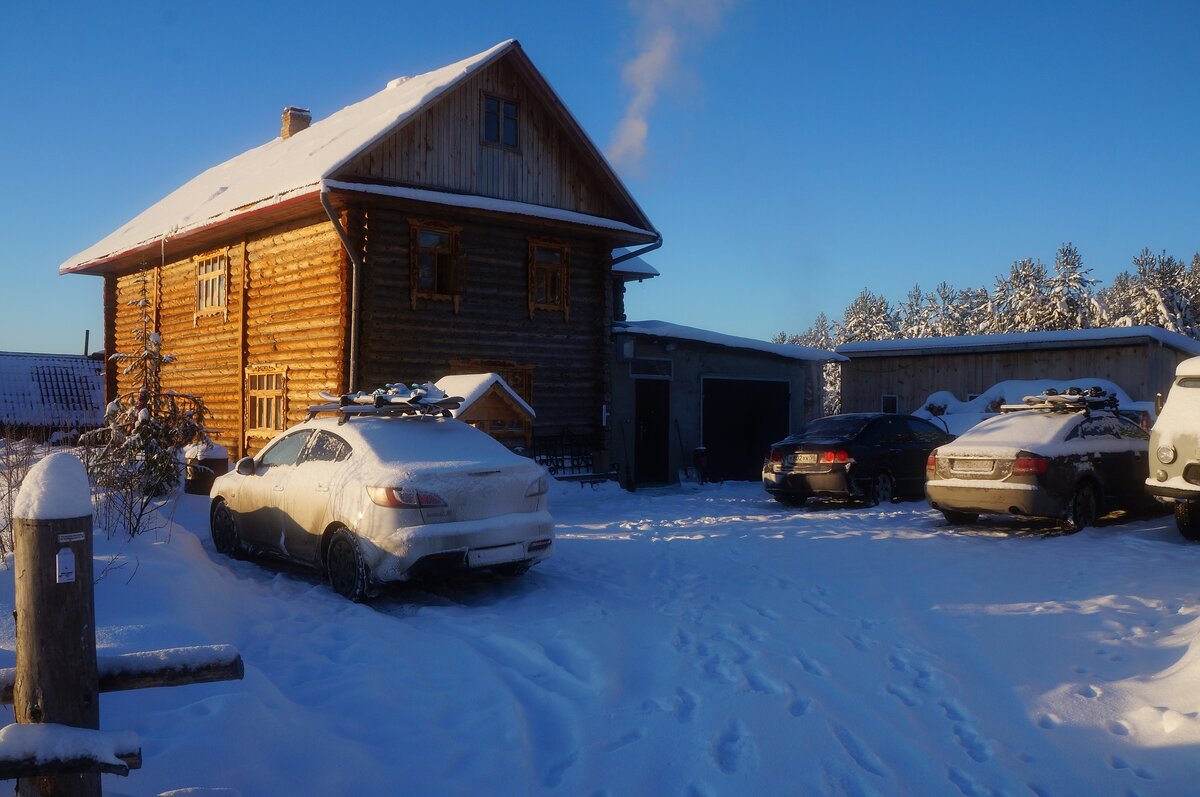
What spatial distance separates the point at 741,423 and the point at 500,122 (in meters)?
8.82

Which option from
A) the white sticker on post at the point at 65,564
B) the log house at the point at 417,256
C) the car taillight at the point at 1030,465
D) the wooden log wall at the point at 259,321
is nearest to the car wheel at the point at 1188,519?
the car taillight at the point at 1030,465

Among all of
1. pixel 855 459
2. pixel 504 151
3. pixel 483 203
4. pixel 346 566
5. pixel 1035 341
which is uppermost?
pixel 504 151

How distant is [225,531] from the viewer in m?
9.90

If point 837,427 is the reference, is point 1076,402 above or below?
above

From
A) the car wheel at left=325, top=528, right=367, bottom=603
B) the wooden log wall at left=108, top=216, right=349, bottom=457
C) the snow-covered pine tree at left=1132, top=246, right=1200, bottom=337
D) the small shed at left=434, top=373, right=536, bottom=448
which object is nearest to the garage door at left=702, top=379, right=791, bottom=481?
the small shed at left=434, top=373, right=536, bottom=448

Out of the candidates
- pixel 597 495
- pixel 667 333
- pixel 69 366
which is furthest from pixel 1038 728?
pixel 69 366

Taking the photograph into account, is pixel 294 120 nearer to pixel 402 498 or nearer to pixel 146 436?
pixel 146 436

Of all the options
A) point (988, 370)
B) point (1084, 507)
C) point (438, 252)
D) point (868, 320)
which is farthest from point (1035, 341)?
point (868, 320)

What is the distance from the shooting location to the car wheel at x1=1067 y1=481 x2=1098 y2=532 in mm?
11281

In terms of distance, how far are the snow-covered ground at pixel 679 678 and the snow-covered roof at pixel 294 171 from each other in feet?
27.0

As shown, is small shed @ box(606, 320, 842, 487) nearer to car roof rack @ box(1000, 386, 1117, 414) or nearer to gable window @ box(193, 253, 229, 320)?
gable window @ box(193, 253, 229, 320)

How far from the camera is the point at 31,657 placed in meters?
3.04

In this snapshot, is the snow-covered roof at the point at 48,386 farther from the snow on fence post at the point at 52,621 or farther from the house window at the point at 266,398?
the snow on fence post at the point at 52,621

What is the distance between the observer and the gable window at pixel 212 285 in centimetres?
1920
